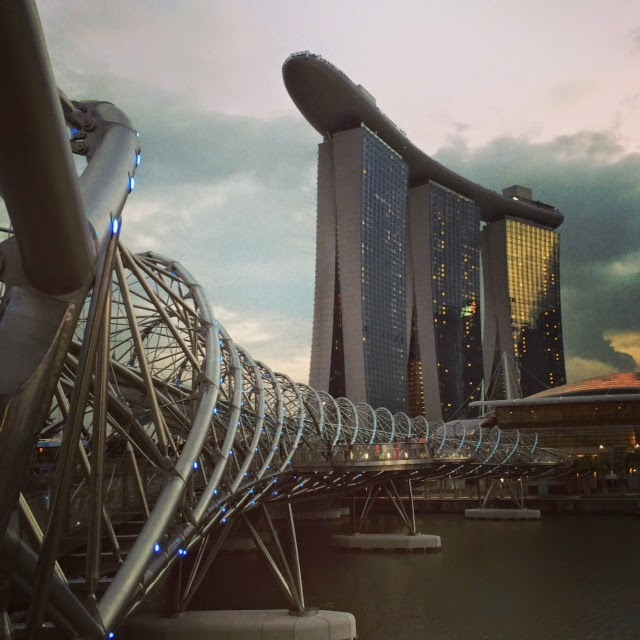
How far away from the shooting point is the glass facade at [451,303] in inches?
7382

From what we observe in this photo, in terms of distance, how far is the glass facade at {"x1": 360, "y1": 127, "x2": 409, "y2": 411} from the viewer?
150125 mm

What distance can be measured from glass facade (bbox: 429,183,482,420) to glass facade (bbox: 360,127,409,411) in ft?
86.6

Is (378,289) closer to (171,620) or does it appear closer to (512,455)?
(512,455)

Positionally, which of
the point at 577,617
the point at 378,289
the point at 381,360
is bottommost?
the point at 577,617

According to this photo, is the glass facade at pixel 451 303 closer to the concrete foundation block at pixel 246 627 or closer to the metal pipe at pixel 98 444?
the concrete foundation block at pixel 246 627

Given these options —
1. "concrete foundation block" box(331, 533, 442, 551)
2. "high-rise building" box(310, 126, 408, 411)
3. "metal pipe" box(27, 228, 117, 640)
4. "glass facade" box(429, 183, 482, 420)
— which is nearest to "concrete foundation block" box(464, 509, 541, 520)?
"concrete foundation block" box(331, 533, 442, 551)

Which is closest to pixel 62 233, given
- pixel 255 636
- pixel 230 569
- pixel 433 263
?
pixel 255 636

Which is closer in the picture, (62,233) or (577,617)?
(62,233)

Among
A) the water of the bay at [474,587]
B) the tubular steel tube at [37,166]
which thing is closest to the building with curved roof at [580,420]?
the water of the bay at [474,587]

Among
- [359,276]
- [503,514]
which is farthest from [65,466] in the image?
[359,276]

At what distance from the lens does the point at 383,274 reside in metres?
156

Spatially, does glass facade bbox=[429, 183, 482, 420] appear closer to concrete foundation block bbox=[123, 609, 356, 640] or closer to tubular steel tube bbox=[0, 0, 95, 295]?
concrete foundation block bbox=[123, 609, 356, 640]

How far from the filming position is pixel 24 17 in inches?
256

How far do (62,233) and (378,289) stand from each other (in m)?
147
